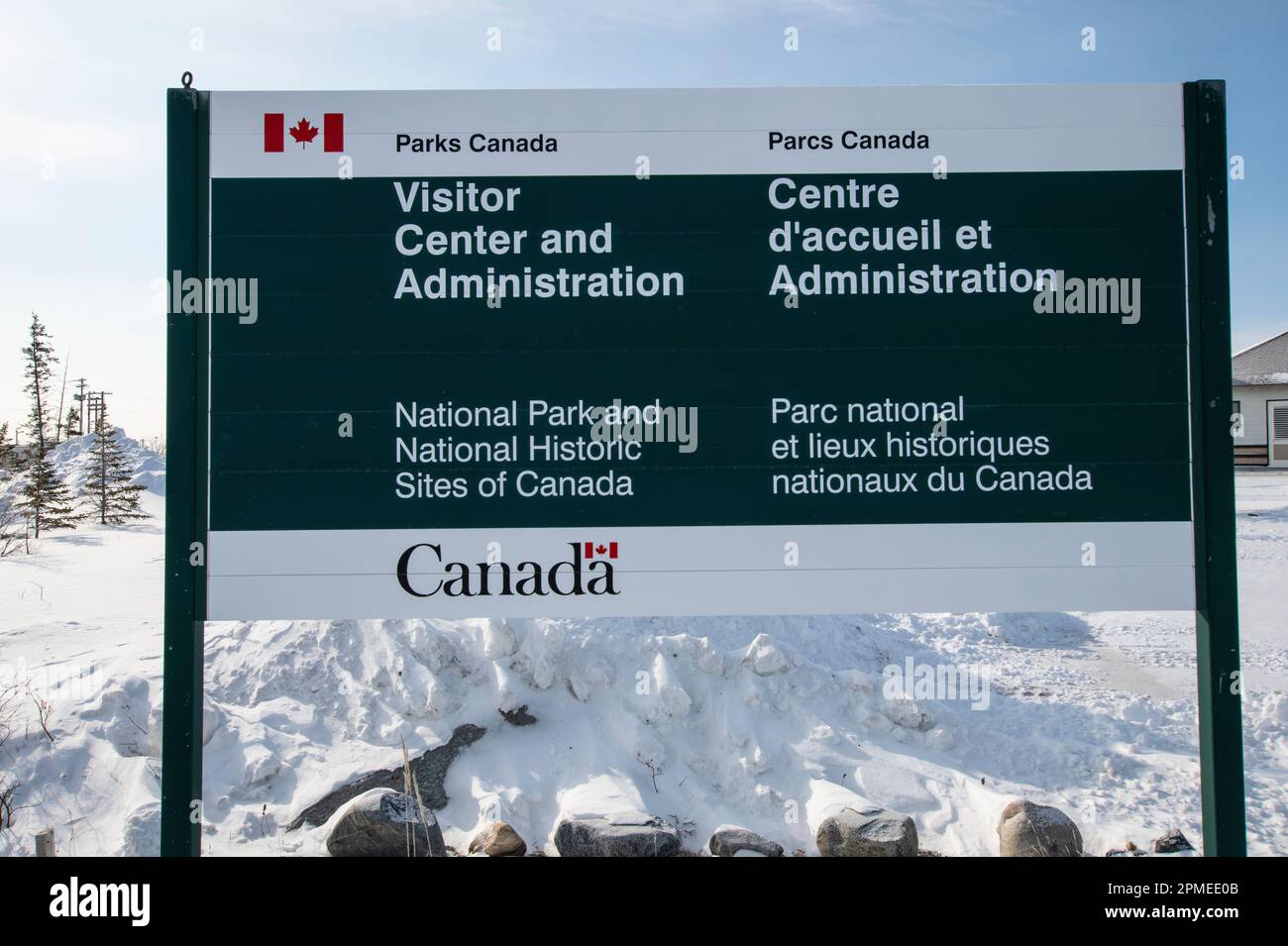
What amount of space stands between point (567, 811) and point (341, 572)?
230cm

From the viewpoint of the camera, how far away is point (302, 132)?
3506 millimetres

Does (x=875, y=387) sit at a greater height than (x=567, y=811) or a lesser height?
greater

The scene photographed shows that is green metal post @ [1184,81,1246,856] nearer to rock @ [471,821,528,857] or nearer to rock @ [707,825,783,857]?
rock @ [707,825,783,857]

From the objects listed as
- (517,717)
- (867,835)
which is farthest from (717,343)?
(517,717)

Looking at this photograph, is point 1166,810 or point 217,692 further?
point 217,692

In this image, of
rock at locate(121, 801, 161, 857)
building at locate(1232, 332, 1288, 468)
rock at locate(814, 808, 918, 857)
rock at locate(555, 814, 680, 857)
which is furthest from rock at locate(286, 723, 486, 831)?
building at locate(1232, 332, 1288, 468)

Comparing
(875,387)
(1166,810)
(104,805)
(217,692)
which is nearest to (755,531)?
(875,387)

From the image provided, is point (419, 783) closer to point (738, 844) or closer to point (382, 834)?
point (382, 834)

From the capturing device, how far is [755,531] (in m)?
3.51

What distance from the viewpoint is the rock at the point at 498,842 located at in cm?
444

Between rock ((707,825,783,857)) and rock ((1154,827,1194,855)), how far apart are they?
2216 mm

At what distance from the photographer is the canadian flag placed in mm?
3502

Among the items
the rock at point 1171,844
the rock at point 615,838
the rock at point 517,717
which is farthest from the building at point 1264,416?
the rock at point 615,838
